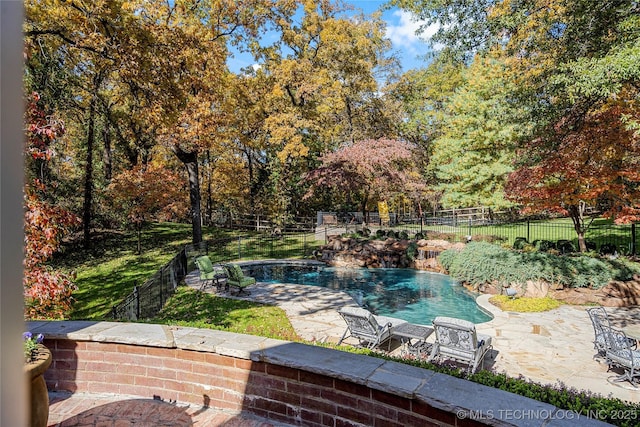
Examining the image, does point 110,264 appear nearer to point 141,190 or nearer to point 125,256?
point 125,256

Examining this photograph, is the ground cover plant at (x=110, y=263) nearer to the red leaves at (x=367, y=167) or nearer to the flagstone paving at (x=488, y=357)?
the flagstone paving at (x=488, y=357)

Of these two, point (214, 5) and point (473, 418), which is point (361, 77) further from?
point (473, 418)

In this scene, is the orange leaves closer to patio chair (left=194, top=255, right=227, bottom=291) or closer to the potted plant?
patio chair (left=194, top=255, right=227, bottom=291)

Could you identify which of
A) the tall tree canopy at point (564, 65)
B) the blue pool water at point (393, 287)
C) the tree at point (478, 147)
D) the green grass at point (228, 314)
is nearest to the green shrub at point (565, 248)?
the tall tree canopy at point (564, 65)

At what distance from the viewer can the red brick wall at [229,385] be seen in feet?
9.57

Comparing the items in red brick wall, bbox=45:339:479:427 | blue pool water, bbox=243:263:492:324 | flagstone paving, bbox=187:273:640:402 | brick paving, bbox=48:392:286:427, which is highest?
red brick wall, bbox=45:339:479:427

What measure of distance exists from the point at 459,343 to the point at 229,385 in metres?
4.23

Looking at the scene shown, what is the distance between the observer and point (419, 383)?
2.85m

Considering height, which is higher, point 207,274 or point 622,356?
point 207,274

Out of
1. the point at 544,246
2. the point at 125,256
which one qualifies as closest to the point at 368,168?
the point at 544,246

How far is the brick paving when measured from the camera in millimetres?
3480

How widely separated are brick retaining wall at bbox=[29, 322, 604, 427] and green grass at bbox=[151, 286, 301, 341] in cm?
343

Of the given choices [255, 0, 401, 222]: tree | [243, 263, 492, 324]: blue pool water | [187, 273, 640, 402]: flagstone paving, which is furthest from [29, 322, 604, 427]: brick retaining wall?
[255, 0, 401, 222]: tree

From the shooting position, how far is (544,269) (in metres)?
10.7
